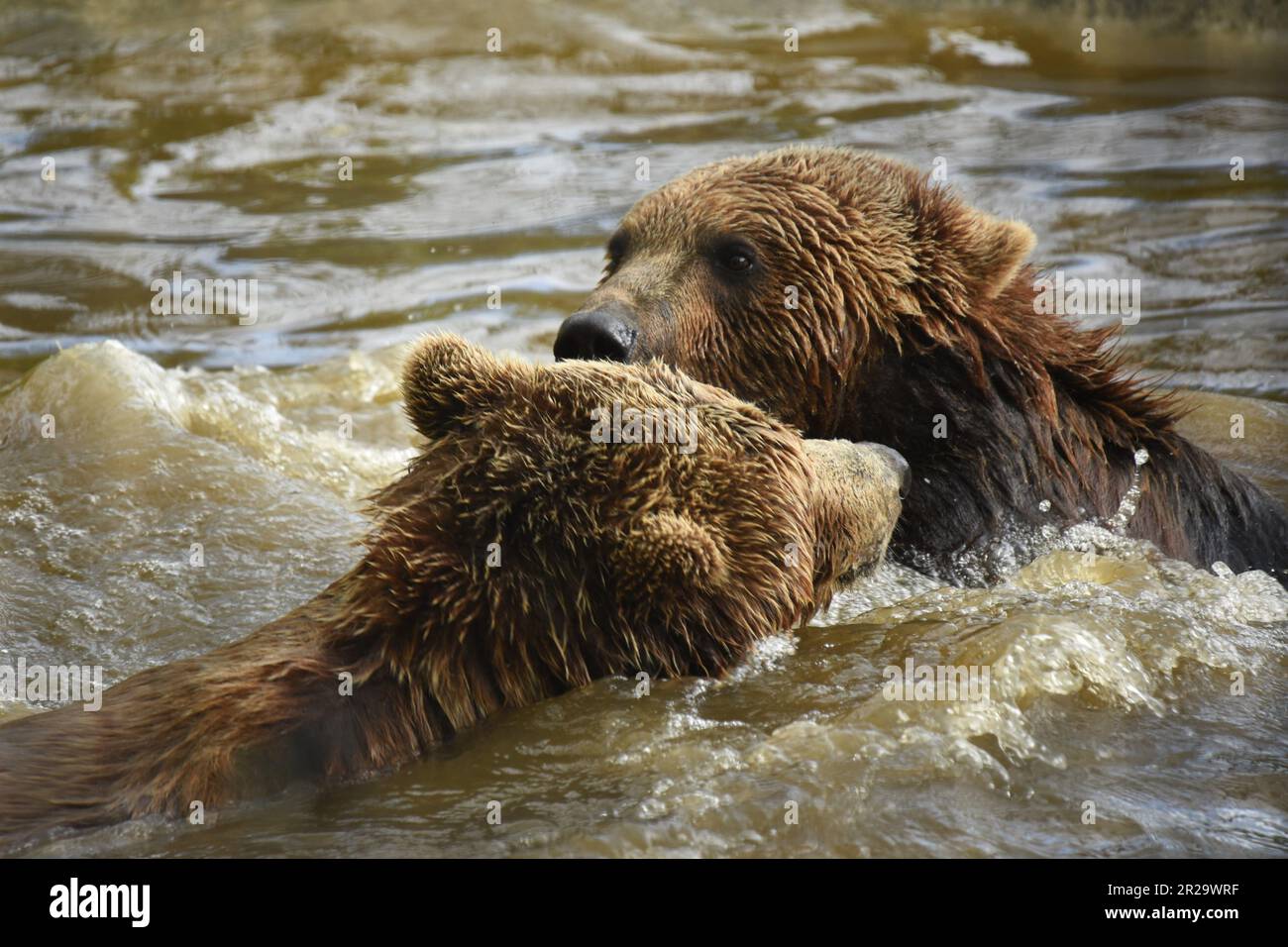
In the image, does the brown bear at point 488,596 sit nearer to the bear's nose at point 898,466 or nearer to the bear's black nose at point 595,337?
the bear's nose at point 898,466

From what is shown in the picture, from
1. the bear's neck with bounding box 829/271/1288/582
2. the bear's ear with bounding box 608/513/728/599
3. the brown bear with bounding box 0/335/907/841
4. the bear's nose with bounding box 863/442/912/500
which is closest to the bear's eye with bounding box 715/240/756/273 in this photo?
the bear's neck with bounding box 829/271/1288/582

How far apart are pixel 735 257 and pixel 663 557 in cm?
213

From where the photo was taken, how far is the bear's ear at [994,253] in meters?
5.85

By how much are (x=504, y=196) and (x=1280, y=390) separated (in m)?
6.01

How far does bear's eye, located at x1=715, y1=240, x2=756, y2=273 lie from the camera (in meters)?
5.98

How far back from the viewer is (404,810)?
3.96m

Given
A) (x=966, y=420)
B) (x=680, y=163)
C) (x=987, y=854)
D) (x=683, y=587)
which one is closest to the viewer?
(x=987, y=854)

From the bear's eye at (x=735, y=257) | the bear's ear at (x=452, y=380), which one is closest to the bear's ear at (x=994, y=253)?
the bear's eye at (x=735, y=257)

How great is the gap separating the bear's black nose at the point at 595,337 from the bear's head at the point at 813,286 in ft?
0.13

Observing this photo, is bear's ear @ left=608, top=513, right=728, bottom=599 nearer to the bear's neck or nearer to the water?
the water

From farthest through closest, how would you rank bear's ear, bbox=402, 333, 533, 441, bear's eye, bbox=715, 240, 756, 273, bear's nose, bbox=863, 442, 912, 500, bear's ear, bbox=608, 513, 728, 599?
bear's eye, bbox=715, 240, 756, 273, bear's nose, bbox=863, 442, 912, 500, bear's ear, bbox=402, 333, 533, 441, bear's ear, bbox=608, 513, 728, 599

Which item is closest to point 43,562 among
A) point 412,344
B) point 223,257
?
point 412,344

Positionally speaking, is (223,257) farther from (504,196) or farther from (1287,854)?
(1287,854)

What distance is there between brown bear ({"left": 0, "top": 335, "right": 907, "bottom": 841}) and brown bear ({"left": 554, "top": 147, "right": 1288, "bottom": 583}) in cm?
123
